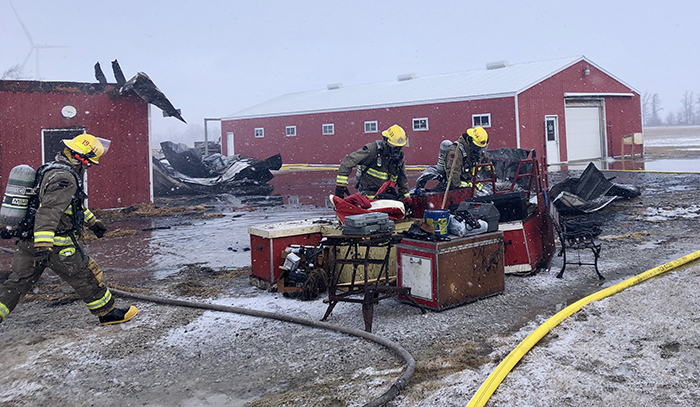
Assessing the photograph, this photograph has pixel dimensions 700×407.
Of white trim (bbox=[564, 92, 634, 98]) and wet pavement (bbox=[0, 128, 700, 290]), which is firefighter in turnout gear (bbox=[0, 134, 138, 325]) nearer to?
wet pavement (bbox=[0, 128, 700, 290])

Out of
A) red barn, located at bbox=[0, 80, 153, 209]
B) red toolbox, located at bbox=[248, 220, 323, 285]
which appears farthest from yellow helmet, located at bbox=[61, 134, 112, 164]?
red barn, located at bbox=[0, 80, 153, 209]

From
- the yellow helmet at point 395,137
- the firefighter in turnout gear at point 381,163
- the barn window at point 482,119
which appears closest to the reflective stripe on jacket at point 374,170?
the firefighter in turnout gear at point 381,163

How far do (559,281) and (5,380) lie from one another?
5.17m

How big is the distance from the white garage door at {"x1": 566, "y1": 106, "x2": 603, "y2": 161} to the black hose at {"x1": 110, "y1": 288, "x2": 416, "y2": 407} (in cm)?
2307

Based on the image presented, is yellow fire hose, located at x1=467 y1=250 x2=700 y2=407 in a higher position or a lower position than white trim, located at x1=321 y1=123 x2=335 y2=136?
lower

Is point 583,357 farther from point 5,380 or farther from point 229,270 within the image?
point 229,270

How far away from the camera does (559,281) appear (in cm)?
641

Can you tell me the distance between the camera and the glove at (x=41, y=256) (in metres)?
4.85

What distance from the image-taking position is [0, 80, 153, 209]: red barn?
13.2 m

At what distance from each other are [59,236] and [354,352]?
8.71 ft

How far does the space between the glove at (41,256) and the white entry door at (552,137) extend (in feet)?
74.5

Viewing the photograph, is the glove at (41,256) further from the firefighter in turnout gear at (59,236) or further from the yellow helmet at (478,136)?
the yellow helmet at (478,136)

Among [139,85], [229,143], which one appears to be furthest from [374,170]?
[229,143]

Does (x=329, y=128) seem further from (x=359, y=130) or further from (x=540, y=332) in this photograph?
(x=540, y=332)
